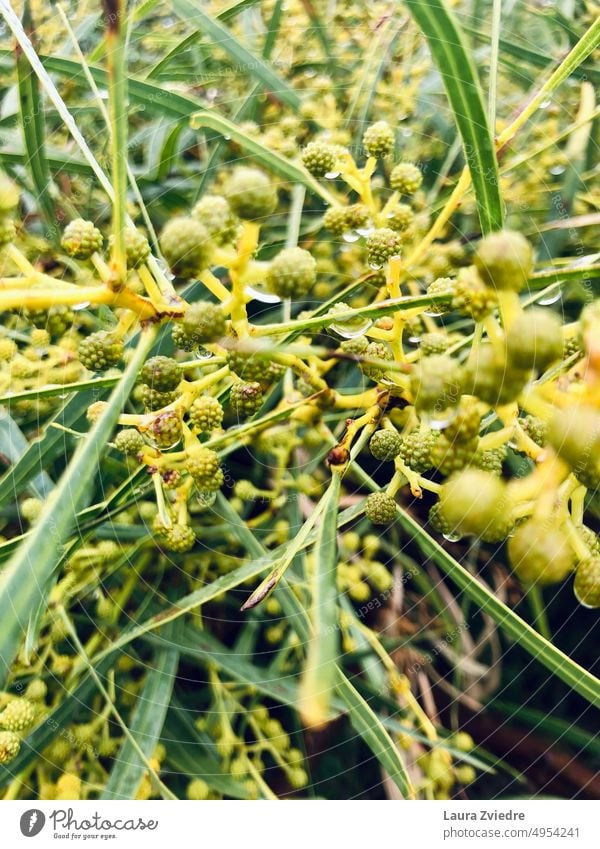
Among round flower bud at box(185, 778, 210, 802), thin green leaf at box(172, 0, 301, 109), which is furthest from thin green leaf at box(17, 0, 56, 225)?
round flower bud at box(185, 778, 210, 802)

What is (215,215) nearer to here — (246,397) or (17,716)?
(246,397)

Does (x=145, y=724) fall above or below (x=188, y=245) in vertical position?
below

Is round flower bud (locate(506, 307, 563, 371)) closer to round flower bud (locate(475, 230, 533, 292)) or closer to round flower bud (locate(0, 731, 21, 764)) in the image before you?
round flower bud (locate(475, 230, 533, 292))

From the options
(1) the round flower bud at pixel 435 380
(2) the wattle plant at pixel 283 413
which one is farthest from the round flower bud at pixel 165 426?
(1) the round flower bud at pixel 435 380

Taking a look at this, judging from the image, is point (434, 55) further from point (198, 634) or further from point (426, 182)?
point (198, 634)

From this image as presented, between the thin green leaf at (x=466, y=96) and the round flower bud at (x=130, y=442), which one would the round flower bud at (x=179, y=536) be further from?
the thin green leaf at (x=466, y=96)
